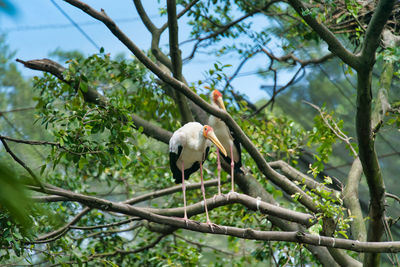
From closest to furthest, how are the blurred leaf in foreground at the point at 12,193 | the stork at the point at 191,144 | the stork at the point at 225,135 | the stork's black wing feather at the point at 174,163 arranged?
the blurred leaf in foreground at the point at 12,193 → the stork at the point at 191,144 → the stork's black wing feather at the point at 174,163 → the stork at the point at 225,135

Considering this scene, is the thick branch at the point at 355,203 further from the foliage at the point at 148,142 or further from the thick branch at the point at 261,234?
the thick branch at the point at 261,234

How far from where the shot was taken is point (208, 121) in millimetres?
5004

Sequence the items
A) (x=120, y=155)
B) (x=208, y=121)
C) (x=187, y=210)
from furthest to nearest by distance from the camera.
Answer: (x=208, y=121), (x=187, y=210), (x=120, y=155)

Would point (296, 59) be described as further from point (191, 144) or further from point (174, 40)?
point (174, 40)

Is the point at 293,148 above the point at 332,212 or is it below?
above

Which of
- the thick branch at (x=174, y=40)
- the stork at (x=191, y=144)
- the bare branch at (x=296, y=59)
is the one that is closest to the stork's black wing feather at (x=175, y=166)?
the stork at (x=191, y=144)

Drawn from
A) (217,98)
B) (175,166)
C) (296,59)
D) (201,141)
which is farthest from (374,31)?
(296,59)

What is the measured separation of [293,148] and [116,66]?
2447mm

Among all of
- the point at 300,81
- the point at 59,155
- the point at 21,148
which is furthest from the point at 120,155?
the point at 300,81

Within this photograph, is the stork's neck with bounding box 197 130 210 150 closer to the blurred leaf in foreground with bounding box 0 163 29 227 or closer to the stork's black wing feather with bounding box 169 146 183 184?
the stork's black wing feather with bounding box 169 146 183 184

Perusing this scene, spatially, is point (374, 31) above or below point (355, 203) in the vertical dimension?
above

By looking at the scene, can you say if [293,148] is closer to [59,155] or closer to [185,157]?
[185,157]

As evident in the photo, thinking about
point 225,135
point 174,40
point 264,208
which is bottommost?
point 264,208

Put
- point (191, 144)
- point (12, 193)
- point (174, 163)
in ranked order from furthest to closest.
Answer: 1. point (174, 163)
2. point (191, 144)
3. point (12, 193)
